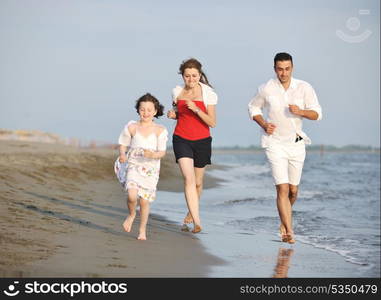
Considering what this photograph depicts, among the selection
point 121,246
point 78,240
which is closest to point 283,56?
point 121,246

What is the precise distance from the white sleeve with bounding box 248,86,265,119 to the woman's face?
0.74 metres

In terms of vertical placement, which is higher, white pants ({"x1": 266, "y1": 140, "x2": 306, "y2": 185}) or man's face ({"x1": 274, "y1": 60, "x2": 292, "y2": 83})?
man's face ({"x1": 274, "y1": 60, "x2": 292, "y2": 83})

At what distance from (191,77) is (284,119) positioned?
126 centimetres

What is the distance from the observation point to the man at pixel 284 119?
328 inches

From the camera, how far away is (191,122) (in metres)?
8.88

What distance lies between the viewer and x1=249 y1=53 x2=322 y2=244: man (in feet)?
27.4

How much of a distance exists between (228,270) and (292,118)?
2.38 meters

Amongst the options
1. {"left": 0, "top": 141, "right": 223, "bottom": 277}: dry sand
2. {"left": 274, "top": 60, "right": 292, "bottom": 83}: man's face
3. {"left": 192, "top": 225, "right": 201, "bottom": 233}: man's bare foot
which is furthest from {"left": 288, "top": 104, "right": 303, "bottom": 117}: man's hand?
{"left": 192, "top": 225, "right": 201, "bottom": 233}: man's bare foot

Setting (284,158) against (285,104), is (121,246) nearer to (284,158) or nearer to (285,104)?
(284,158)

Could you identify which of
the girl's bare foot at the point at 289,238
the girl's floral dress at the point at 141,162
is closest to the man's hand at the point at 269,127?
the girl's floral dress at the point at 141,162

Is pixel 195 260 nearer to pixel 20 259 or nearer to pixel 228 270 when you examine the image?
pixel 228 270

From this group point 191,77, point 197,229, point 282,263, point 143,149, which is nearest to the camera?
point 282,263

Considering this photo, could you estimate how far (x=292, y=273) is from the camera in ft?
22.2

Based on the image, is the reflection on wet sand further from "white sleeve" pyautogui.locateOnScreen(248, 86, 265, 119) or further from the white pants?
"white sleeve" pyautogui.locateOnScreen(248, 86, 265, 119)
